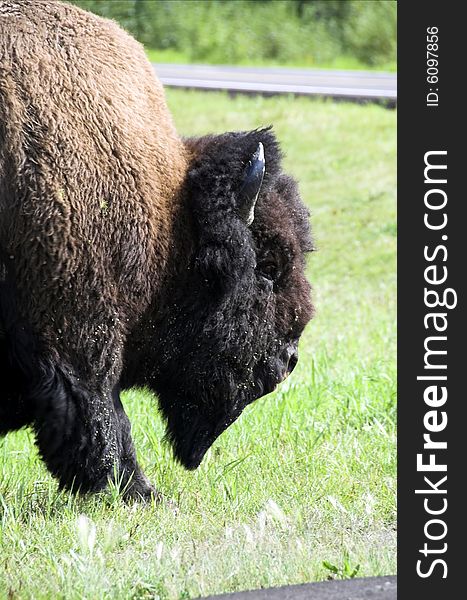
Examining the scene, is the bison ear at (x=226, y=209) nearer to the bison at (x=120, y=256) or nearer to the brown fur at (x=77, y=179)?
the bison at (x=120, y=256)

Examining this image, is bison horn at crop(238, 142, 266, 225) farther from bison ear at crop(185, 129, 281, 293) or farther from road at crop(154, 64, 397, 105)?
road at crop(154, 64, 397, 105)

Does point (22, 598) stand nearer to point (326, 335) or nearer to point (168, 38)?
point (326, 335)

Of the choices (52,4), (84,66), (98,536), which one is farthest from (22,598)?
(52,4)

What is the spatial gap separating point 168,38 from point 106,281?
21.2 m

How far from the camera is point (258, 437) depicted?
6.25 meters

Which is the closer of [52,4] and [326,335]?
[52,4]

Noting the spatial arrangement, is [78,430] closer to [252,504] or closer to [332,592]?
[252,504]

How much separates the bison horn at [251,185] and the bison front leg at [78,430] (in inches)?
39.9

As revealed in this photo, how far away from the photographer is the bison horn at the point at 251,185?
16.7 feet

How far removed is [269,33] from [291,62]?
119 centimetres

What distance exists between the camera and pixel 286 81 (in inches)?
778

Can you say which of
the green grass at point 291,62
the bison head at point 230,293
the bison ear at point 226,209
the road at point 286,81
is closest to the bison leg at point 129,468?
the bison head at point 230,293

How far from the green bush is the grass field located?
1632 centimetres

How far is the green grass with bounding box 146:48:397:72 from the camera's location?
955 inches
